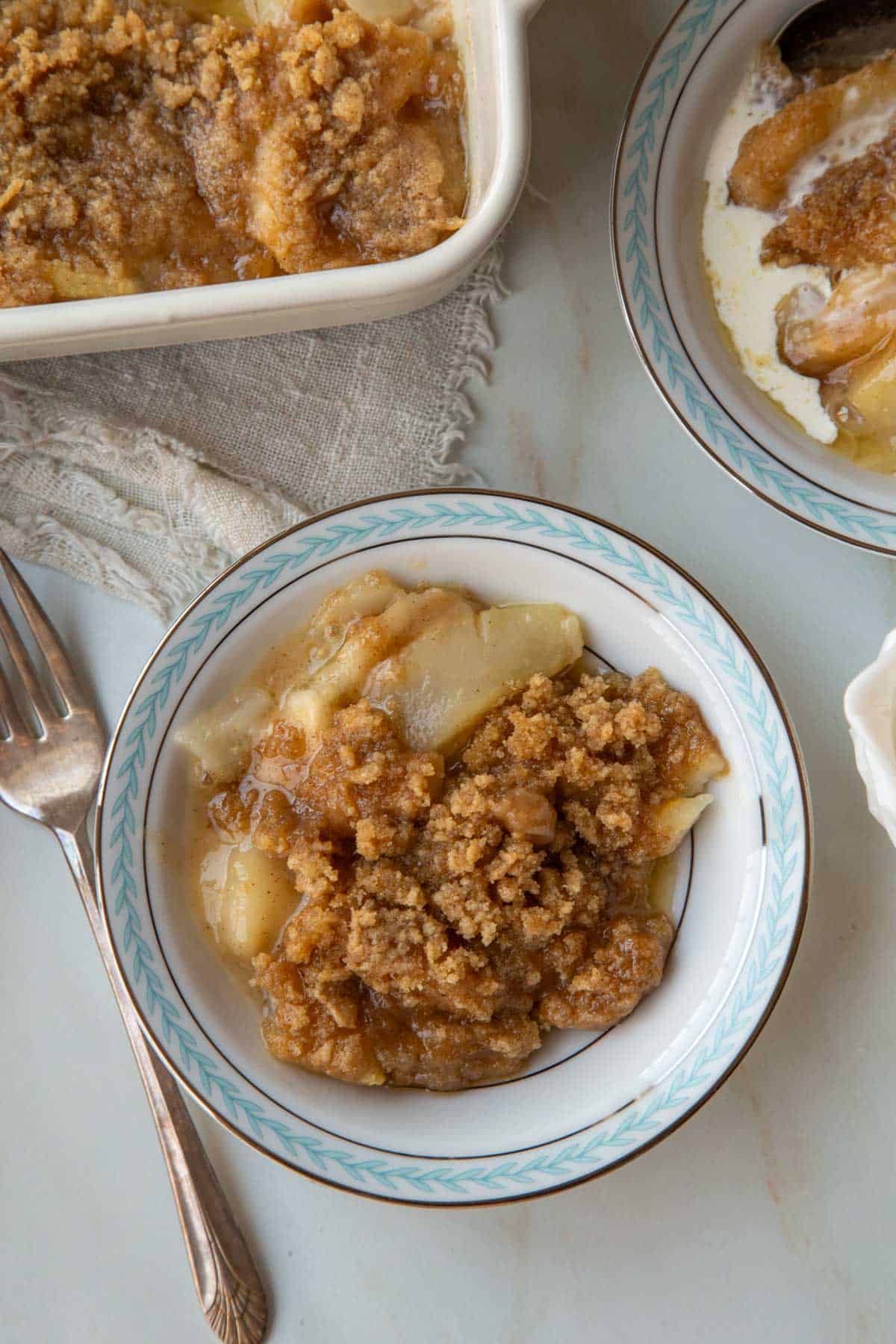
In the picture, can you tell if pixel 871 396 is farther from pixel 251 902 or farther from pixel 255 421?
pixel 251 902

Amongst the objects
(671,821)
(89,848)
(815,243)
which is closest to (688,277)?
(815,243)

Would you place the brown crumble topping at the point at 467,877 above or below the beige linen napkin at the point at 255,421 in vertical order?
below

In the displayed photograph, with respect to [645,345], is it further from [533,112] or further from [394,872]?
[394,872]

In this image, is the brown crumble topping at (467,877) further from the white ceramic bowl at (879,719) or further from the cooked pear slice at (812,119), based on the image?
the cooked pear slice at (812,119)

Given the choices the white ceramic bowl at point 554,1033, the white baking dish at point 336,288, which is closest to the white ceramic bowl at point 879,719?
the white ceramic bowl at point 554,1033

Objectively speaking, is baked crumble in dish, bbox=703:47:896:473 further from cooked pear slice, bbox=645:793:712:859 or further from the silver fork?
the silver fork

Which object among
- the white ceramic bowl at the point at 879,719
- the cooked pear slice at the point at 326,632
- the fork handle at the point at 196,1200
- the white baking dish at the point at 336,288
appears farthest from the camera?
the fork handle at the point at 196,1200
